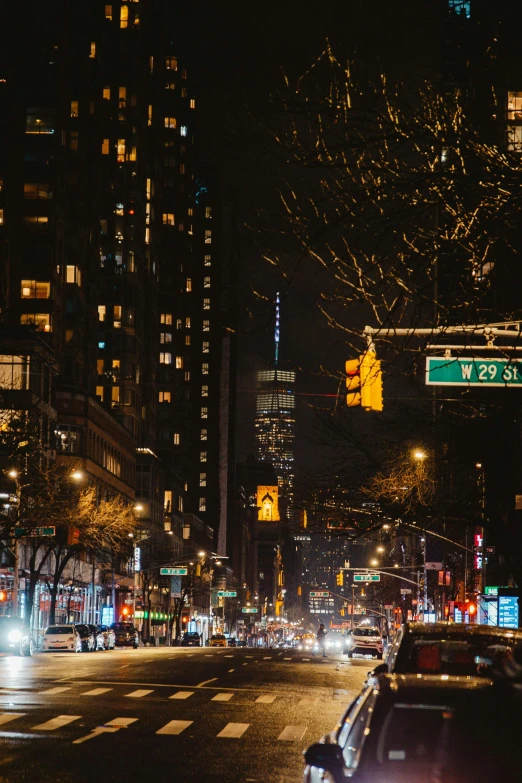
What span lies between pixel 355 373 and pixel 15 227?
80.4 m

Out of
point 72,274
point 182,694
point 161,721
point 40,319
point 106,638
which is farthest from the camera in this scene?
point 72,274

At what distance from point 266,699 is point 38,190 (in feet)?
242

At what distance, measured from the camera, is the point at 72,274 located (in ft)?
334

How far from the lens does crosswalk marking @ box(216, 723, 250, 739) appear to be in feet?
61.1

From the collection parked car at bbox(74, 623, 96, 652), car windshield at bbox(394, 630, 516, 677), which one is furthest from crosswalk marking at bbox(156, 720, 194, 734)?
parked car at bbox(74, 623, 96, 652)

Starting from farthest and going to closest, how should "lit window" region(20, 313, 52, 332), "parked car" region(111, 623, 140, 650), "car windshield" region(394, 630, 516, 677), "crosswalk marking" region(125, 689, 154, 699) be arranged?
"lit window" region(20, 313, 52, 332)
"parked car" region(111, 623, 140, 650)
"crosswalk marking" region(125, 689, 154, 699)
"car windshield" region(394, 630, 516, 677)

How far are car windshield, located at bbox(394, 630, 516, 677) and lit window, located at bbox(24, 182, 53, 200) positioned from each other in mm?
85681

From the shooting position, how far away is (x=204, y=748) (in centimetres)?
1697

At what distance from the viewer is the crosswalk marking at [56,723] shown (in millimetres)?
18597

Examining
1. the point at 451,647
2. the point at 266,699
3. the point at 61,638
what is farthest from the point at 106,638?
the point at 451,647

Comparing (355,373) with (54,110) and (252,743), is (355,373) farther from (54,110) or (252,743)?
(54,110)

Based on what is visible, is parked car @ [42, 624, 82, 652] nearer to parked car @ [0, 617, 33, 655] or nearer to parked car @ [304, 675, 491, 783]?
parked car @ [0, 617, 33, 655]

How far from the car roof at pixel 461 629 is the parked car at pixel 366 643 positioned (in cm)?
4810

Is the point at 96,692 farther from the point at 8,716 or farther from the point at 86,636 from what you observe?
the point at 86,636
